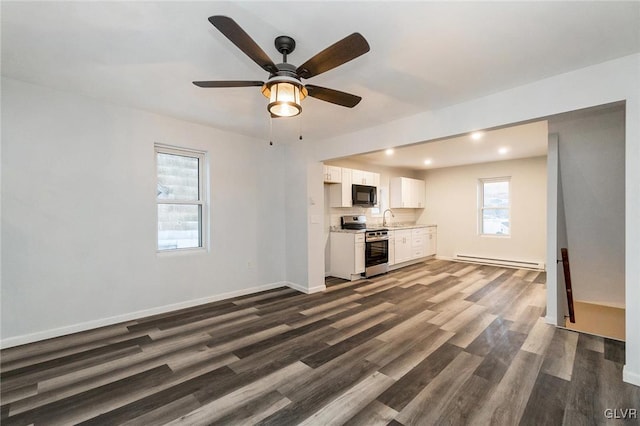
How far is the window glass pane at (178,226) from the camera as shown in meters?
3.75

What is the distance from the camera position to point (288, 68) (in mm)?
1800

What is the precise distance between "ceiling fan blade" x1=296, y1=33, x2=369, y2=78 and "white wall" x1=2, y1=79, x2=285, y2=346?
107 inches

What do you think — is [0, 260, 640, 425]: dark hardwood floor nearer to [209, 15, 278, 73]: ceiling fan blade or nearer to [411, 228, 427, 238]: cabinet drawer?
[209, 15, 278, 73]: ceiling fan blade

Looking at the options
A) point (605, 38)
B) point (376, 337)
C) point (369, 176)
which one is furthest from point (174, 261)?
point (605, 38)

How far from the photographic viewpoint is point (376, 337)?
2.91 m

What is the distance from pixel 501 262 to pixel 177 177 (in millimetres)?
7054

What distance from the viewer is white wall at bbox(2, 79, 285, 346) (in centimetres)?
270

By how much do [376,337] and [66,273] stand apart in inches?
136

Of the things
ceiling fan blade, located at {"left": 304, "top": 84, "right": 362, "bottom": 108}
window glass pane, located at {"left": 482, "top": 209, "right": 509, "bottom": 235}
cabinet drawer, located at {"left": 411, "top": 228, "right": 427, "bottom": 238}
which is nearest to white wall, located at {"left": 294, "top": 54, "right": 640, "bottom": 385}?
ceiling fan blade, located at {"left": 304, "top": 84, "right": 362, "bottom": 108}

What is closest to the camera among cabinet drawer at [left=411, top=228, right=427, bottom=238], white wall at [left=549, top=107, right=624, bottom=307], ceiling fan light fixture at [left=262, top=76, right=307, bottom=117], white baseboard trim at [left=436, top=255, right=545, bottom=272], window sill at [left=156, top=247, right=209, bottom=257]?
ceiling fan light fixture at [left=262, top=76, right=307, bottom=117]

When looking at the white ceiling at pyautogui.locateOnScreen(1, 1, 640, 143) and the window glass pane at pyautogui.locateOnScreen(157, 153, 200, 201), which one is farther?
the window glass pane at pyautogui.locateOnScreen(157, 153, 200, 201)

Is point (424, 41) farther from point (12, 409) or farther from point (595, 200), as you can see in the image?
point (12, 409)

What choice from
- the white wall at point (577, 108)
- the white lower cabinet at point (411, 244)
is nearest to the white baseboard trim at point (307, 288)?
the white lower cabinet at point (411, 244)

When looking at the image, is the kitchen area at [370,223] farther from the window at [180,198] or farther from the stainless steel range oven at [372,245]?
the window at [180,198]
